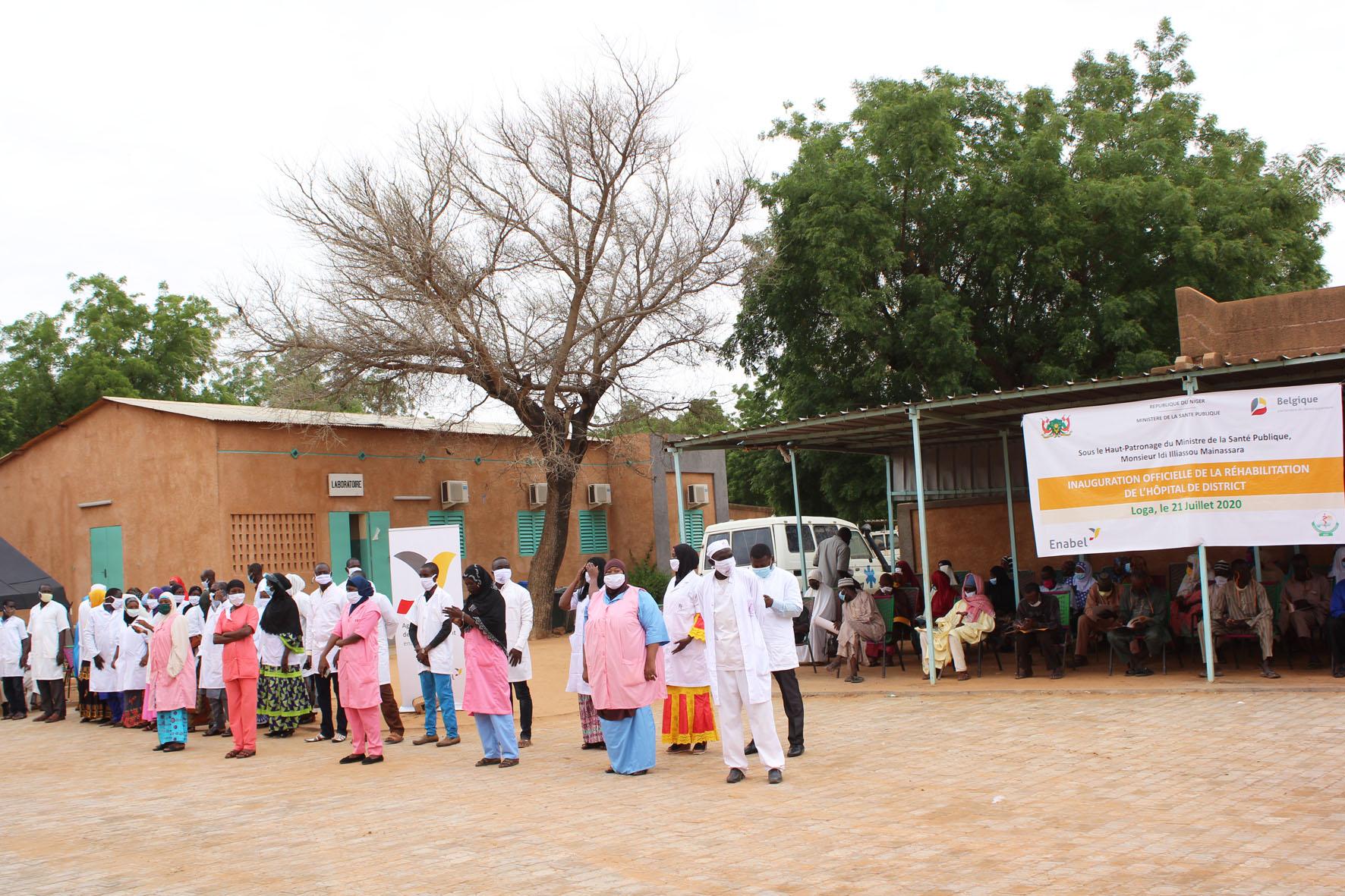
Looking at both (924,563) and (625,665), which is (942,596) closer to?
(924,563)

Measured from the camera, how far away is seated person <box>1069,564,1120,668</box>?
12.6 meters

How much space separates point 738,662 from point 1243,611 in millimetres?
5997

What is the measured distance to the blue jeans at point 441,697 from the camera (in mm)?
11172

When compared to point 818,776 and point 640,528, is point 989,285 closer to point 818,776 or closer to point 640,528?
point 640,528

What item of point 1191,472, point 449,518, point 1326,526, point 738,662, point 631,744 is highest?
point 449,518

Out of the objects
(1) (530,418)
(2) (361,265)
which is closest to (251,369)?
(2) (361,265)

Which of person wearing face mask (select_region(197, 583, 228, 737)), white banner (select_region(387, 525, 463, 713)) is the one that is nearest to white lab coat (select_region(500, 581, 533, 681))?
white banner (select_region(387, 525, 463, 713))

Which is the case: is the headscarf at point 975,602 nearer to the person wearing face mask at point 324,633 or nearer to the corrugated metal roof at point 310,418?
the person wearing face mask at point 324,633

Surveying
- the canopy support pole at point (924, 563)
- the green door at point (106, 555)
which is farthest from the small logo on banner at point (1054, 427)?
the green door at point (106, 555)

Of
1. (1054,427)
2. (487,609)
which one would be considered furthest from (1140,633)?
A: (487,609)

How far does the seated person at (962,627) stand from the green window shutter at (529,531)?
1388 cm

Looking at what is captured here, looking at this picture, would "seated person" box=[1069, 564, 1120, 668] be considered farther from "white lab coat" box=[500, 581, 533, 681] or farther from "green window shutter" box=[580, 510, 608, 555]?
"green window shutter" box=[580, 510, 608, 555]

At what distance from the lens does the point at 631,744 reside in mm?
8867

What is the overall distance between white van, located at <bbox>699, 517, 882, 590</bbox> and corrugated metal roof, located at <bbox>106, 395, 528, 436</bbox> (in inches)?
304
